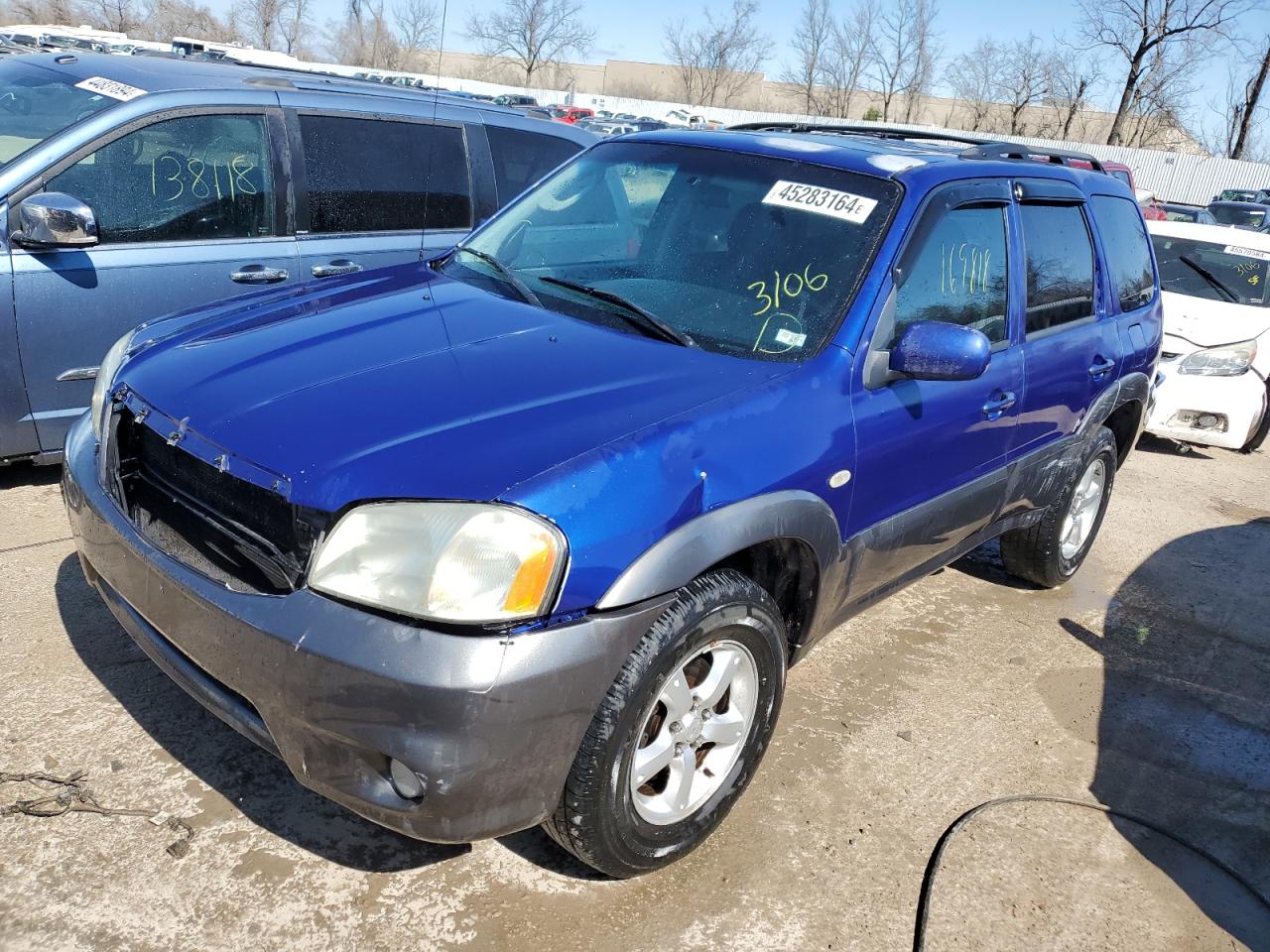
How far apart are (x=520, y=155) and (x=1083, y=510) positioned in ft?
11.5

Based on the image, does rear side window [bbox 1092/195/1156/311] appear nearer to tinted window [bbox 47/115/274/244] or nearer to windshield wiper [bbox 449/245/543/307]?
windshield wiper [bbox 449/245/543/307]

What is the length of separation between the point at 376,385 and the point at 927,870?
198 cm

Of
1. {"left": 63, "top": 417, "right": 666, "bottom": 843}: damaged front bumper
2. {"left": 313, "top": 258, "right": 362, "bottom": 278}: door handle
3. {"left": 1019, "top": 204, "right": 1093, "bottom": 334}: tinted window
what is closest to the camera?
{"left": 63, "top": 417, "right": 666, "bottom": 843}: damaged front bumper

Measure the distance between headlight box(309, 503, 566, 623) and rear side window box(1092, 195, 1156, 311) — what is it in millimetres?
3344

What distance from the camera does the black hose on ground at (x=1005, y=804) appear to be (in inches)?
106

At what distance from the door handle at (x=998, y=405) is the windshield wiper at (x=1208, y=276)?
584 centimetres

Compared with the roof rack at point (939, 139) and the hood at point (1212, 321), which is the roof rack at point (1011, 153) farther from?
the hood at point (1212, 321)

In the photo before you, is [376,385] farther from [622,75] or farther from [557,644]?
[622,75]

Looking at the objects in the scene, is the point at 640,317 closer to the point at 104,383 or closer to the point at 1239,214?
the point at 104,383

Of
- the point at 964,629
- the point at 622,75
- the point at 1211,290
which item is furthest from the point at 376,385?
the point at 622,75

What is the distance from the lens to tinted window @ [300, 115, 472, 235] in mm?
4938

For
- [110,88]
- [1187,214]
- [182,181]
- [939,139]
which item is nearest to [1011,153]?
[939,139]

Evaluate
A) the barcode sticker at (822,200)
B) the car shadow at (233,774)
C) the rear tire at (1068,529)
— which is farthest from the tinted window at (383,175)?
the rear tire at (1068,529)

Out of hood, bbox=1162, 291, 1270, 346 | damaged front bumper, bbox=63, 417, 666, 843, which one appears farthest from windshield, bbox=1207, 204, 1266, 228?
damaged front bumper, bbox=63, 417, 666, 843
